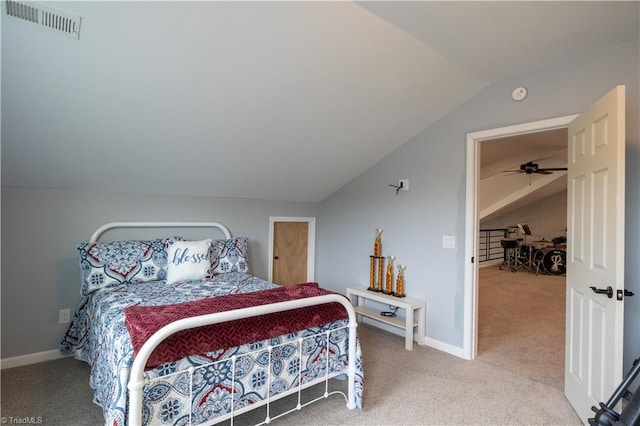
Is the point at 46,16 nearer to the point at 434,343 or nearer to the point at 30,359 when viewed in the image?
the point at 30,359

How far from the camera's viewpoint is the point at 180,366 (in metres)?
1.54

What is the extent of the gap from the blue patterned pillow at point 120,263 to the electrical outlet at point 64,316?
374mm

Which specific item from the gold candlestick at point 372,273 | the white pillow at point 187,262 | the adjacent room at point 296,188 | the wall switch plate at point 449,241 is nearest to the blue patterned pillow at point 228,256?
the adjacent room at point 296,188

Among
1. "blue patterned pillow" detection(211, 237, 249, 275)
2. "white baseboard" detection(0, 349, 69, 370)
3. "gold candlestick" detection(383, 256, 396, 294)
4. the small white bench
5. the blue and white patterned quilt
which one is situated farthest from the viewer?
"gold candlestick" detection(383, 256, 396, 294)

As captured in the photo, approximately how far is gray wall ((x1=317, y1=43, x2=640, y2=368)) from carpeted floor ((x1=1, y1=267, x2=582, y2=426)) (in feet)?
1.54

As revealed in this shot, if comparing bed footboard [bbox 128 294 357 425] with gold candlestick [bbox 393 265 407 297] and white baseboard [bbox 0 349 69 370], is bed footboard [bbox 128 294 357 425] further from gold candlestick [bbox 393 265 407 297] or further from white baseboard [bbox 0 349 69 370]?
white baseboard [bbox 0 349 69 370]

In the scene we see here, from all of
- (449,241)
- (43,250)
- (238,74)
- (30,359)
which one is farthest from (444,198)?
(30,359)

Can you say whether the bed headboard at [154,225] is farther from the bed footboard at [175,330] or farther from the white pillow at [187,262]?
the bed footboard at [175,330]

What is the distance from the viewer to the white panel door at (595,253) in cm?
176

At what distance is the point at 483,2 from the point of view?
1.86 metres

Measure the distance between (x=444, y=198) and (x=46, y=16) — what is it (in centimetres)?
317

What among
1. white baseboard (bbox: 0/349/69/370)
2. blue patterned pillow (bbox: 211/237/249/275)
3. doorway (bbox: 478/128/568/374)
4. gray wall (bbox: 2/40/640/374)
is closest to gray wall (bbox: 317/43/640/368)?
gray wall (bbox: 2/40/640/374)

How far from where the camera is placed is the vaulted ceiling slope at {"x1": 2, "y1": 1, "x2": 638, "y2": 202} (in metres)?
1.84

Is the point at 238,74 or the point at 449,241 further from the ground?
the point at 238,74
